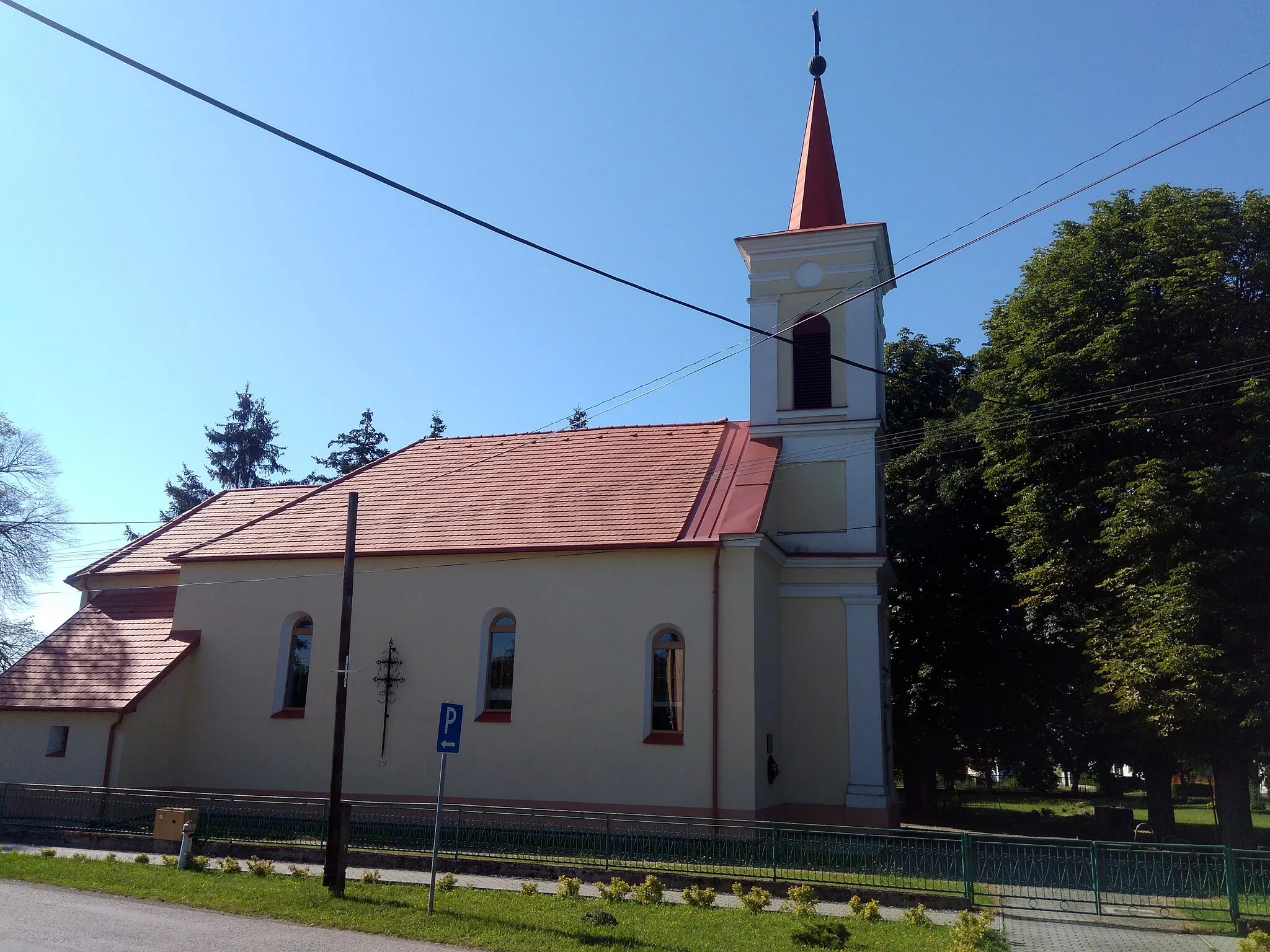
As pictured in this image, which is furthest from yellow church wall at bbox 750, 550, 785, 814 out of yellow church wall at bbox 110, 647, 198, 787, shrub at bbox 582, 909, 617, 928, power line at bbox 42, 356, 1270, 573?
yellow church wall at bbox 110, 647, 198, 787

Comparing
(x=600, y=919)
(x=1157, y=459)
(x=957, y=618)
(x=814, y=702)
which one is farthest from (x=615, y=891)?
(x=957, y=618)

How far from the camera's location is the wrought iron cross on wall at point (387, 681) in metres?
21.2

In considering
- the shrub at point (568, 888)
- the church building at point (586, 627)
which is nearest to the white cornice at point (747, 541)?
the church building at point (586, 627)

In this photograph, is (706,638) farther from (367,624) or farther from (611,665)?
(367,624)

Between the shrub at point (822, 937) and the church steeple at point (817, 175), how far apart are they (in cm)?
1681

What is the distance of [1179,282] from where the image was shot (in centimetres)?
2045

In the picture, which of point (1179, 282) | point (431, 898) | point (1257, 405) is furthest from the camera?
point (1179, 282)

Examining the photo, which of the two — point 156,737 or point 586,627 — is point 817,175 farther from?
point 156,737

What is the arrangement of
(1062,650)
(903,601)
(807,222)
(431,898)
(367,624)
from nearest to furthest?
1. (431,898)
2. (367,624)
3. (807,222)
4. (1062,650)
5. (903,601)

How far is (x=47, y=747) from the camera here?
70.6 feet

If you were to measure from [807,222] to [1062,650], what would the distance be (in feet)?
44.4

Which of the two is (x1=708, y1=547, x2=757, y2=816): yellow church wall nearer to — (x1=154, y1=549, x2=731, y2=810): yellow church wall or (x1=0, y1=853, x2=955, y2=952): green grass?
(x1=154, y1=549, x2=731, y2=810): yellow church wall

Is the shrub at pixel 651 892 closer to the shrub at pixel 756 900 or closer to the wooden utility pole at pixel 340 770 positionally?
the shrub at pixel 756 900

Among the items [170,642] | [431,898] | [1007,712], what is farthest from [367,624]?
[1007,712]
